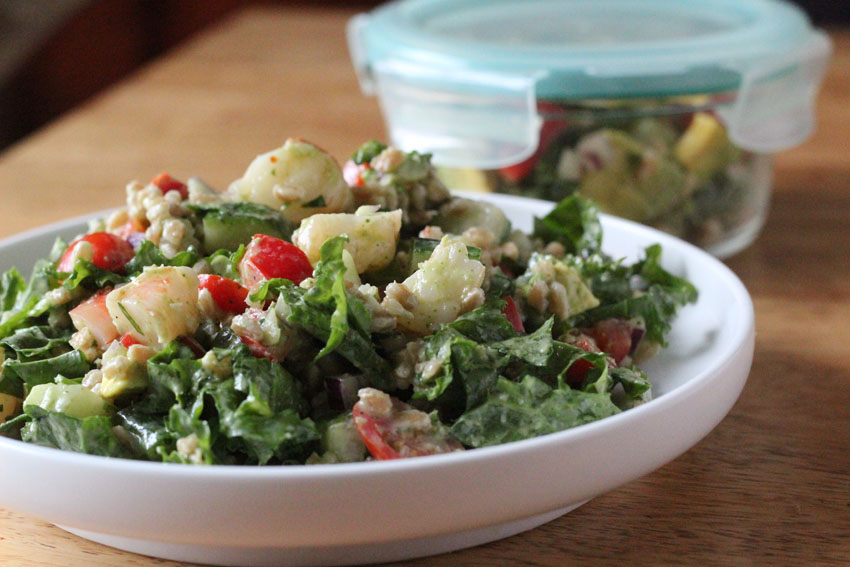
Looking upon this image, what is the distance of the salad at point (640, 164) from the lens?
95.7 inches

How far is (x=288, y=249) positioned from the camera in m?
1.54

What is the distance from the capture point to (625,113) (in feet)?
7.91

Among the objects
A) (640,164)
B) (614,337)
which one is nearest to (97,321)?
(614,337)

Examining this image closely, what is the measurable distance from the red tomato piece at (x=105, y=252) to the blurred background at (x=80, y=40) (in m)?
4.33

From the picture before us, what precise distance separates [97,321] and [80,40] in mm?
5373

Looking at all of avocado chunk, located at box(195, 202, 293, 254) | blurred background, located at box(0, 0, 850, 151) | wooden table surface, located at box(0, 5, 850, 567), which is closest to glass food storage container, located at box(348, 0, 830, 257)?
wooden table surface, located at box(0, 5, 850, 567)

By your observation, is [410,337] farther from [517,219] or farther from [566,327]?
[517,219]

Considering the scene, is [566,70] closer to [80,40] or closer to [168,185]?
[168,185]

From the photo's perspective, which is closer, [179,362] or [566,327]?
[179,362]

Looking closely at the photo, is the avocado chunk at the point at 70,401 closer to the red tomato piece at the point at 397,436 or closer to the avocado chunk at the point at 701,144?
the red tomato piece at the point at 397,436

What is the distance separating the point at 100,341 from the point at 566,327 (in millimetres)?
717

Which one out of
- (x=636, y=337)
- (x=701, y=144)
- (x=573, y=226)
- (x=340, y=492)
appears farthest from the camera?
(x=701, y=144)

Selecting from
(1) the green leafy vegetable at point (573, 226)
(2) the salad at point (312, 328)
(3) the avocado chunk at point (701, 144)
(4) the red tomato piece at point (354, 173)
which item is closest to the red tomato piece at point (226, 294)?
(2) the salad at point (312, 328)

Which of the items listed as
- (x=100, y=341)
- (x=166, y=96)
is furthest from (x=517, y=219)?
(x=166, y=96)
